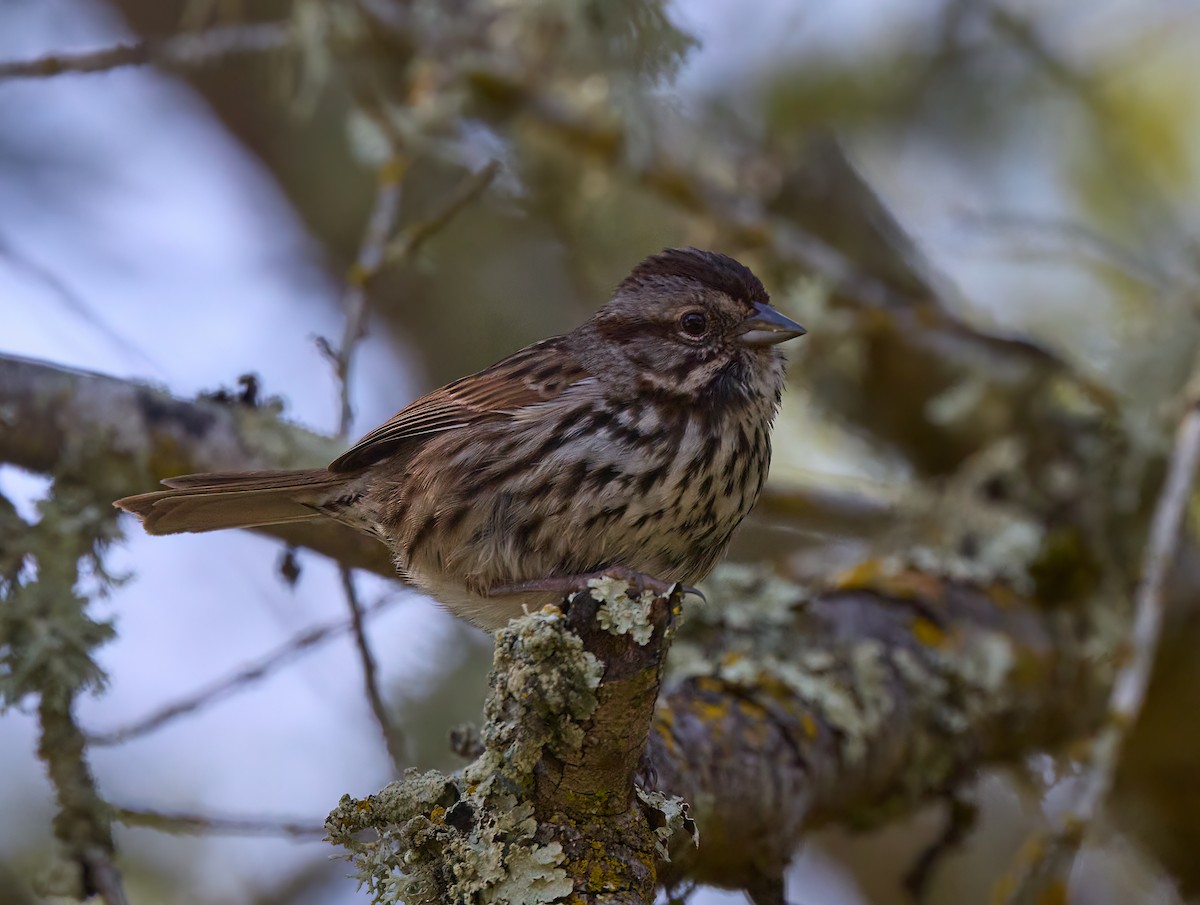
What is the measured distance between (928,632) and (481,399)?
1716mm

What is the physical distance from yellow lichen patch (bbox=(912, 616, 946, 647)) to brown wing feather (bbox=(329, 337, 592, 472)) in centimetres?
150

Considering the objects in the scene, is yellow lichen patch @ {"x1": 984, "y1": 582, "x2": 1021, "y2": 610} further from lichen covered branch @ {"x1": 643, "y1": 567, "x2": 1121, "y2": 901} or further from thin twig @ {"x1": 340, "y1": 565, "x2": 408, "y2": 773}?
thin twig @ {"x1": 340, "y1": 565, "x2": 408, "y2": 773}

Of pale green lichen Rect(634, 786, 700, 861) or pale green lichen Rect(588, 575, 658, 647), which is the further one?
pale green lichen Rect(634, 786, 700, 861)

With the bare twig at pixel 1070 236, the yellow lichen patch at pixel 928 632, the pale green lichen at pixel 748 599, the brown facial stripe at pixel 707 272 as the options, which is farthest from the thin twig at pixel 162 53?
the yellow lichen patch at pixel 928 632

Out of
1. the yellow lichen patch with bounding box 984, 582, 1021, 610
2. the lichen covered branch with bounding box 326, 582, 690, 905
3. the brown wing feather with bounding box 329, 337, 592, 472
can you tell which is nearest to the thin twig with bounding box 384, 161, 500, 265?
the brown wing feather with bounding box 329, 337, 592, 472

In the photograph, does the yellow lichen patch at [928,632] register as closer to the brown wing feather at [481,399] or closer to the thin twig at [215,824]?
the brown wing feather at [481,399]

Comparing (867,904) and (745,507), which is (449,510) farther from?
(867,904)

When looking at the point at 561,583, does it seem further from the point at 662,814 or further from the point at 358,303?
the point at 358,303

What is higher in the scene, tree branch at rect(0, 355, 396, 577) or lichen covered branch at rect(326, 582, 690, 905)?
tree branch at rect(0, 355, 396, 577)

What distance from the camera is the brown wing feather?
3.40m

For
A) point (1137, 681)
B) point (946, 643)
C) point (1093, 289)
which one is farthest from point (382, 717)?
point (1093, 289)

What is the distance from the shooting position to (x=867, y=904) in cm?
598

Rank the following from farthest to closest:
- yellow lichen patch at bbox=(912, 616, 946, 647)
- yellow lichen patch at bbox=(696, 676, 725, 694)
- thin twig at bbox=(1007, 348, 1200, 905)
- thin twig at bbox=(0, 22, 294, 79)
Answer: yellow lichen patch at bbox=(912, 616, 946, 647)
thin twig at bbox=(0, 22, 294, 79)
yellow lichen patch at bbox=(696, 676, 725, 694)
thin twig at bbox=(1007, 348, 1200, 905)

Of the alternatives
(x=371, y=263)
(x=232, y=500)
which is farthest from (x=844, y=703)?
(x=371, y=263)
